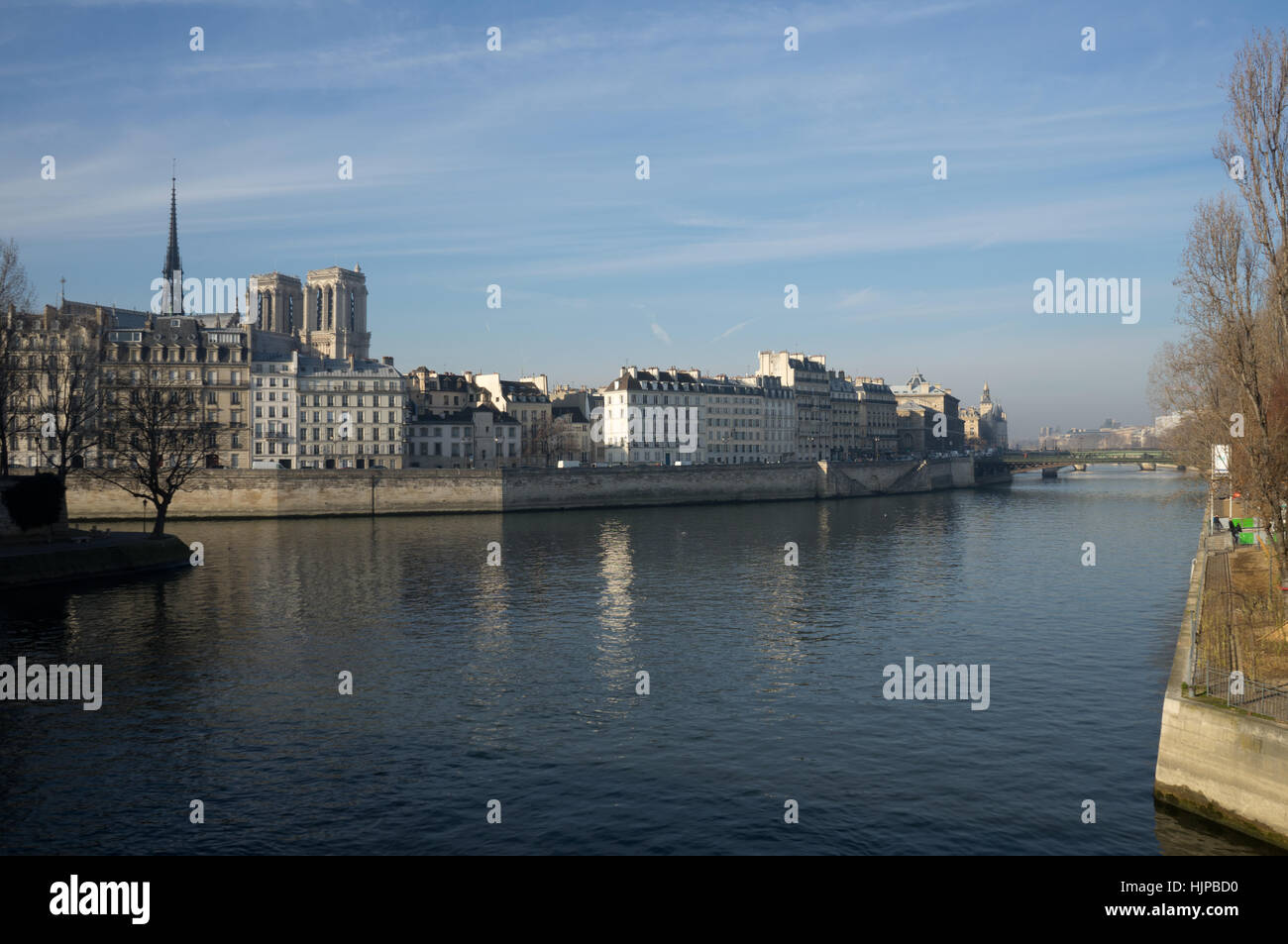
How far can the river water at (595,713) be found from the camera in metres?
21.4

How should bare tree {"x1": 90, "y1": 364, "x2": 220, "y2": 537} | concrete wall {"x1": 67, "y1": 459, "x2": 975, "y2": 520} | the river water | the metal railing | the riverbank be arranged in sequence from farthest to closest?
concrete wall {"x1": 67, "y1": 459, "x2": 975, "y2": 520} < bare tree {"x1": 90, "y1": 364, "x2": 220, "y2": 537} < the riverbank < the river water < the metal railing

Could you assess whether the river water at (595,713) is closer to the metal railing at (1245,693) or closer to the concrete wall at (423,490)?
the metal railing at (1245,693)

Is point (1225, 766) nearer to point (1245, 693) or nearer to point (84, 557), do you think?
point (1245, 693)

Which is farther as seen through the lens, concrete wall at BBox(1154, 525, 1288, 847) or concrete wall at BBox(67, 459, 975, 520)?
concrete wall at BBox(67, 459, 975, 520)

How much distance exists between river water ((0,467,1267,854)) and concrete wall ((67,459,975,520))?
126ft

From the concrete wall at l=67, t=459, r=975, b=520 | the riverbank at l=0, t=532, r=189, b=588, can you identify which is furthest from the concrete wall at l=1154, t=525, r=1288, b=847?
the concrete wall at l=67, t=459, r=975, b=520

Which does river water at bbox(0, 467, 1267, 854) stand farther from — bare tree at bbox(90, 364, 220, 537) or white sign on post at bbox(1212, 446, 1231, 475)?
bare tree at bbox(90, 364, 220, 537)

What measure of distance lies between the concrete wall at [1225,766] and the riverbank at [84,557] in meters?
55.6

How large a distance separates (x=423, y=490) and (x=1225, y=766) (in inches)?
3657

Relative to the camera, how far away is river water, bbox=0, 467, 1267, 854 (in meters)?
21.4

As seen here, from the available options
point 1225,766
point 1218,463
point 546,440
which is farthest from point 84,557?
point 546,440
